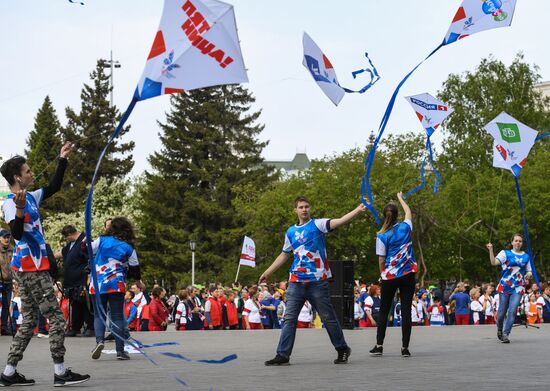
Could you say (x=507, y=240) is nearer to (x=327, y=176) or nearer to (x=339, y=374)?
(x=327, y=176)

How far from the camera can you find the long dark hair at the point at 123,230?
1188 cm

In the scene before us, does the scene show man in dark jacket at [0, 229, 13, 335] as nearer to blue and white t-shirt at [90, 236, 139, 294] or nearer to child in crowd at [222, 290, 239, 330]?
blue and white t-shirt at [90, 236, 139, 294]

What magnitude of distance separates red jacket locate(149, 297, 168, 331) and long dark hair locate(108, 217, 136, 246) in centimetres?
1034

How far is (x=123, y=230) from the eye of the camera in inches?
468

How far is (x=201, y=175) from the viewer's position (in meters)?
75.2

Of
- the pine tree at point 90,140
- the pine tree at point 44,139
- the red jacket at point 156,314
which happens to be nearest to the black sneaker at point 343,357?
the red jacket at point 156,314

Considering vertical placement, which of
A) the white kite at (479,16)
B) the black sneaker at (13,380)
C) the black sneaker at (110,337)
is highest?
the white kite at (479,16)

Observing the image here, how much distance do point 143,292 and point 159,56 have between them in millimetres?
15719

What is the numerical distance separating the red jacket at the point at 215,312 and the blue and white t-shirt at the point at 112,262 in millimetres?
13870

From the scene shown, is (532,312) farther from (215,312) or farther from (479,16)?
(479,16)

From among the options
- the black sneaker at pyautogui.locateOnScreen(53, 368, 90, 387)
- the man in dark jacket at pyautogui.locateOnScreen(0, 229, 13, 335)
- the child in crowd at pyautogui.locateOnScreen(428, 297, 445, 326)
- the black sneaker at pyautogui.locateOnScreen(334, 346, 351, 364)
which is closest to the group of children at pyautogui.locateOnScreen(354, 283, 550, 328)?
the child in crowd at pyautogui.locateOnScreen(428, 297, 445, 326)

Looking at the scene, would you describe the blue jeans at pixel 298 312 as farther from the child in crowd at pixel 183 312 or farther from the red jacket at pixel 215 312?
the red jacket at pixel 215 312

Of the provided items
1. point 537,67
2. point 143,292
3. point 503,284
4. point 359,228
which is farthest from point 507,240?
point 503,284

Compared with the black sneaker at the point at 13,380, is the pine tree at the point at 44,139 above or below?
above
